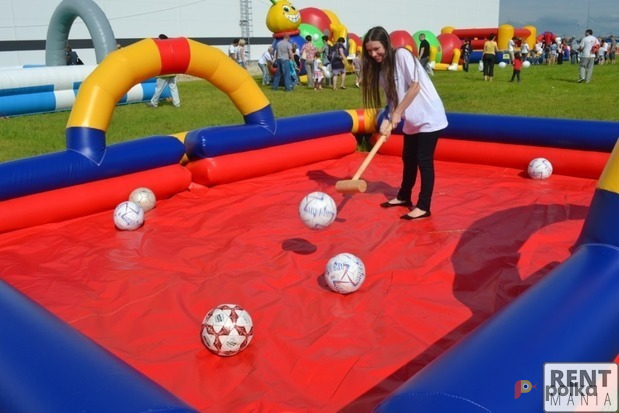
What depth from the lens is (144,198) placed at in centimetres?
494

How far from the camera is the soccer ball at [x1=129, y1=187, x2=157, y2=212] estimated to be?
4934mm

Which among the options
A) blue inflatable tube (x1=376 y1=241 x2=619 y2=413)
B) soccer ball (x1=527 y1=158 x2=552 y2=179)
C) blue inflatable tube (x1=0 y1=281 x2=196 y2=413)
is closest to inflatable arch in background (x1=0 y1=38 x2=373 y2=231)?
soccer ball (x1=527 y1=158 x2=552 y2=179)

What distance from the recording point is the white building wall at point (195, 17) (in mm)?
17720

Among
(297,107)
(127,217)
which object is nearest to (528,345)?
Answer: (127,217)

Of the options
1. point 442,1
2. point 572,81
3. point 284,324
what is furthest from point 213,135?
point 442,1

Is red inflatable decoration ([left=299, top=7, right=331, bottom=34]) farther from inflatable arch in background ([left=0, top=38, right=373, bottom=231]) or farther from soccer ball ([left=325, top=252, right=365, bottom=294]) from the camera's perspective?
soccer ball ([left=325, top=252, right=365, bottom=294])

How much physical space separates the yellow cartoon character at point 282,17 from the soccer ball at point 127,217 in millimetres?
13452

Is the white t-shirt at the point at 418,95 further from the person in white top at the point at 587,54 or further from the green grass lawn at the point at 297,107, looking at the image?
the person in white top at the point at 587,54

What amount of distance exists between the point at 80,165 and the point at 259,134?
76.9 inches

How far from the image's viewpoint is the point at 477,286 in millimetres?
3391

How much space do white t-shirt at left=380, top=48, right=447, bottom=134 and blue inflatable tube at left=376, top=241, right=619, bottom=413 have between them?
6.83 ft

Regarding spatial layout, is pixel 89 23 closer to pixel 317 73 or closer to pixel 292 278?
pixel 317 73

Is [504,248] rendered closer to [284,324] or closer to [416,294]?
[416,294]

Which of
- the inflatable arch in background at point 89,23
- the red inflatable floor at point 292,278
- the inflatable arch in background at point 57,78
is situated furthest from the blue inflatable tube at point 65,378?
the inflatable arch in background at point 89,23
